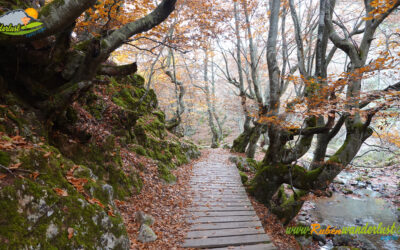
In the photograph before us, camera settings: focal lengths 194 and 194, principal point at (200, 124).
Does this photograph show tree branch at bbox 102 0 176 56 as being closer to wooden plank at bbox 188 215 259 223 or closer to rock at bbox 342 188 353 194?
wooden plank at bbox 188 215 259 223

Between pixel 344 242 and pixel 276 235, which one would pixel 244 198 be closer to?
pixel 276 235

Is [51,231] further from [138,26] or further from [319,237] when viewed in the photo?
[319,237]

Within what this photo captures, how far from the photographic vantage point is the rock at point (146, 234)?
4.02 meters

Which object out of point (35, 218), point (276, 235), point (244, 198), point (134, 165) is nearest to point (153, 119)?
point (134, 165)

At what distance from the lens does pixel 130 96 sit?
9.85 m

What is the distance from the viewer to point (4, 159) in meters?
2.31

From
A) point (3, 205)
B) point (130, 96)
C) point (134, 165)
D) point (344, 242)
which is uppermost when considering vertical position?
point (130, 96)

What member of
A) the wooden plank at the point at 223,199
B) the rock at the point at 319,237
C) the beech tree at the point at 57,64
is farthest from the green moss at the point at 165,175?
the rock at the point at 319,237

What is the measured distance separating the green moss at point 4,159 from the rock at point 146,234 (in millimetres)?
2752

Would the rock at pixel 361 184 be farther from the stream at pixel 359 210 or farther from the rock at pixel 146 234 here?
the rock at pixel 146 234

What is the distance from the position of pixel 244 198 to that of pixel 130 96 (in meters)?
7.16

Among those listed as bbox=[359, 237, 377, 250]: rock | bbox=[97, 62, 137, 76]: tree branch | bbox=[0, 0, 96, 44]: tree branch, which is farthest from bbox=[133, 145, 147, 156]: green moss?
bbox=[359, 237, 377, 250]: rock

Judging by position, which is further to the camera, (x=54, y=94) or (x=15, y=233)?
(x=54, y=94)

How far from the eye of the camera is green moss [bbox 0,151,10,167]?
228 cm
